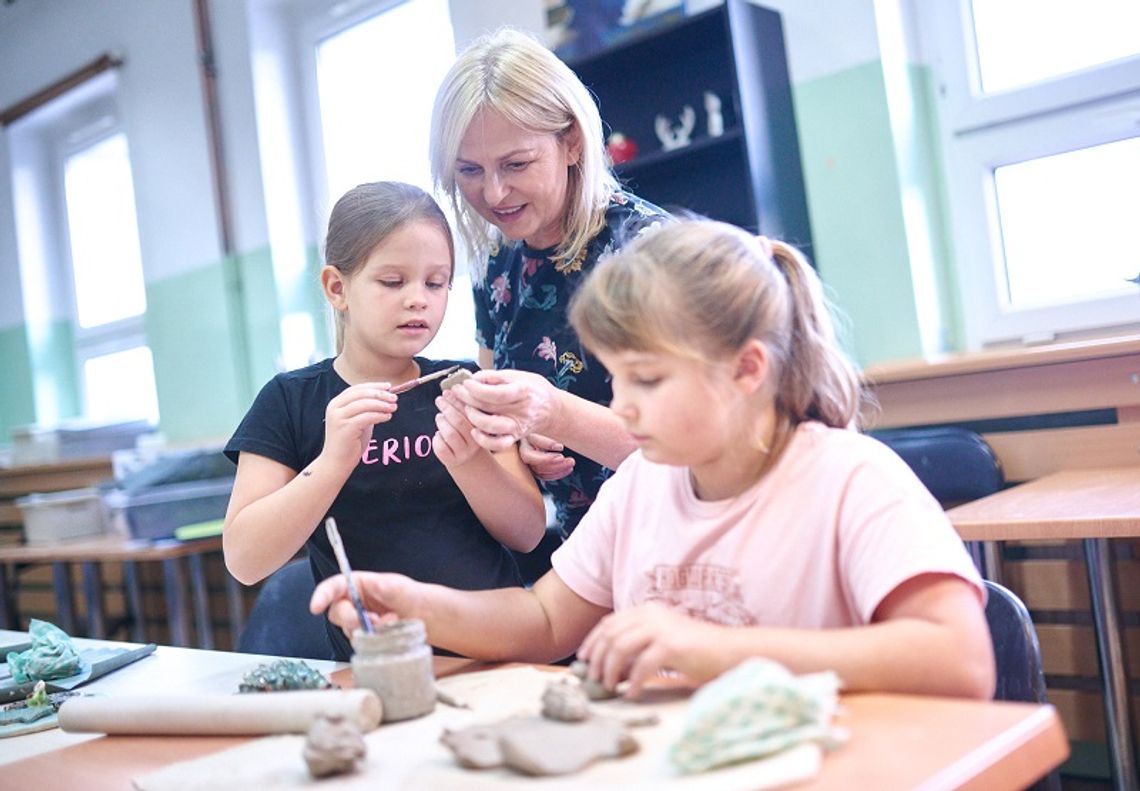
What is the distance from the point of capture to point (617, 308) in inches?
42.4

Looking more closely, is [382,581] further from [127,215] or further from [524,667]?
[127,215]

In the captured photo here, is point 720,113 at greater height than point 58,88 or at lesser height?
lesser

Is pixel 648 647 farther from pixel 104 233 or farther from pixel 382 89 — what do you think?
pixel 104 233

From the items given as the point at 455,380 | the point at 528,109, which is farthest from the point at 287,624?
the point at 528,109

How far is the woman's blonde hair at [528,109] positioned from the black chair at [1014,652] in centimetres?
80

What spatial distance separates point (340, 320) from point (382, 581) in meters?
0.63

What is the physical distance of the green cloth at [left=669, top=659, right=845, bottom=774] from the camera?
2.55 feet

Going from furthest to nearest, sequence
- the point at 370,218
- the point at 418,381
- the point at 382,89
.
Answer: the point at 382,89 → the point at 370,218 → the point at 418,381

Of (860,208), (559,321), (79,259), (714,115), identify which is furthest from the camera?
(79,259)

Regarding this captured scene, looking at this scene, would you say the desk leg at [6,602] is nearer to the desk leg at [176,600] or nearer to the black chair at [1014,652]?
the desk leg at [176,600]

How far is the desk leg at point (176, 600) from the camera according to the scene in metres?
4.07

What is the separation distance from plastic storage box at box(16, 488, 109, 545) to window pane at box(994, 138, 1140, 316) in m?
3.43

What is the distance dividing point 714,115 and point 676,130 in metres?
0.17

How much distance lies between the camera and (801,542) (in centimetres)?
107
